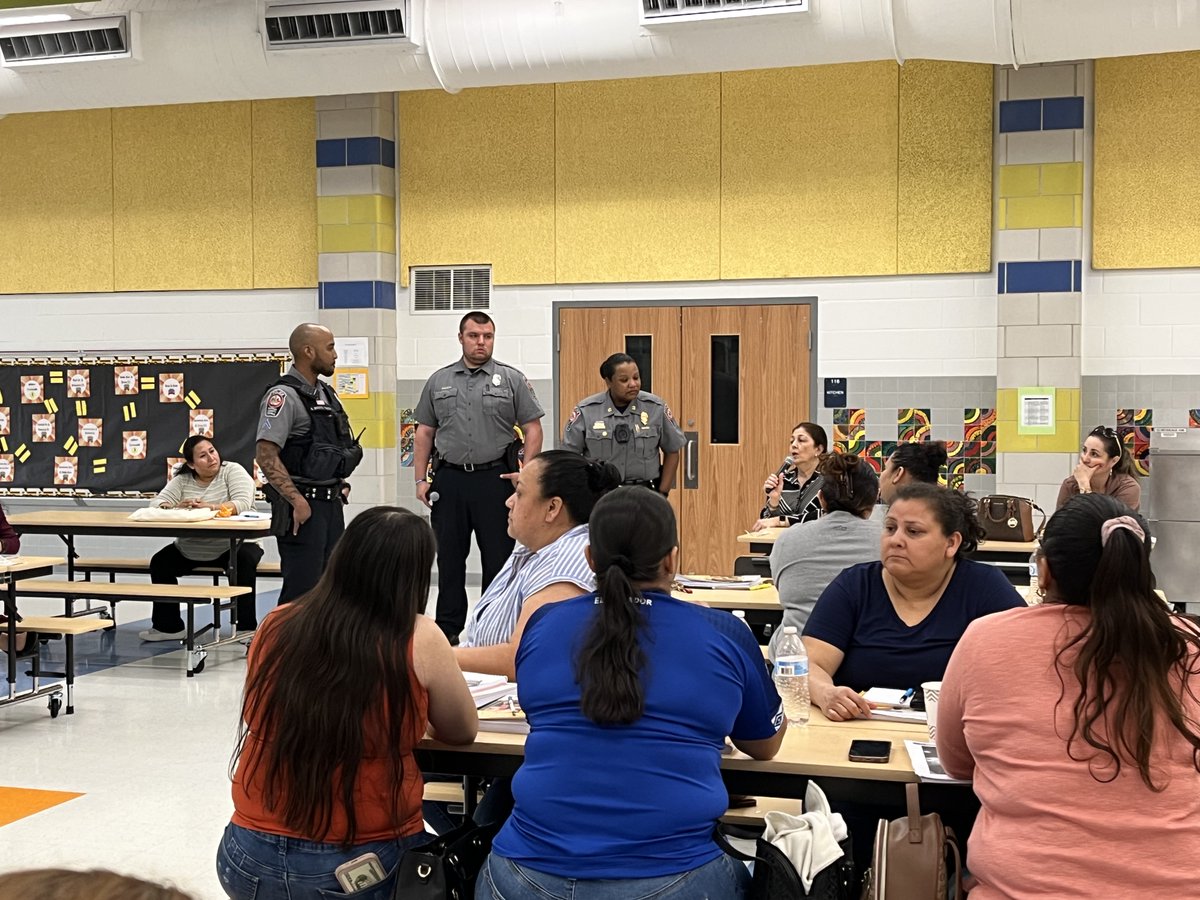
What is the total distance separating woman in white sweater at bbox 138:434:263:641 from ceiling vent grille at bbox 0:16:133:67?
8.14 feet

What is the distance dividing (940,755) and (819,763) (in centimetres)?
26

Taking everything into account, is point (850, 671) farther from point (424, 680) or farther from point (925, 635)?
point (424, 680)

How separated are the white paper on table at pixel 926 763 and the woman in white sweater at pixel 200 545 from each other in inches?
221

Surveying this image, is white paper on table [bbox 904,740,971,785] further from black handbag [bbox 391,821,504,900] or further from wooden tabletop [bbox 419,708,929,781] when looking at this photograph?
black handbag [bbox 391,821,504,900]

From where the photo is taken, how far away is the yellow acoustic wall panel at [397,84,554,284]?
9.69m

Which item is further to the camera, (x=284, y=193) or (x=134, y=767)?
(x=284, y=193)

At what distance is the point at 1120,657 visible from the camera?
213 cm

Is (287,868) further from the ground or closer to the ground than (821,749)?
closer to the ground

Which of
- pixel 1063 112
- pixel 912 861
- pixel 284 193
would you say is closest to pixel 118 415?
pixel 284 193

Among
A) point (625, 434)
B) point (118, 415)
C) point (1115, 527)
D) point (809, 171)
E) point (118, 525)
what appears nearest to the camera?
point (1115, 527)

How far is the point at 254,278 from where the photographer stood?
10297 millimetres

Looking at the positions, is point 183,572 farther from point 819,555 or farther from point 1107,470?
point 1107,470

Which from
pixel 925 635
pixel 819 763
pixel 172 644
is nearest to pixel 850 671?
pixel 925 635

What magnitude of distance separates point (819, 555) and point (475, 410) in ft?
10.6
